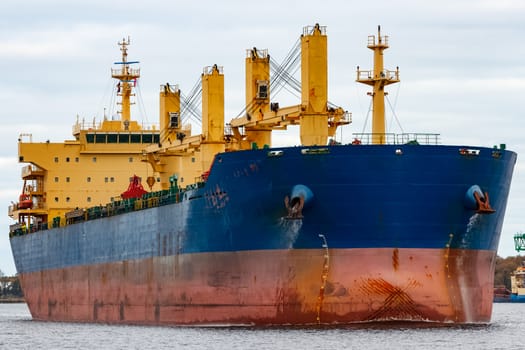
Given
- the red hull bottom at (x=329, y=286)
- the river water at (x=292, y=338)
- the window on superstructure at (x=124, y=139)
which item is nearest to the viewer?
the river water at (x=292, y=338)

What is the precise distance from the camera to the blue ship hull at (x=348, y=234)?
37719mm

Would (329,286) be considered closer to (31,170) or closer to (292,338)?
(292,338)

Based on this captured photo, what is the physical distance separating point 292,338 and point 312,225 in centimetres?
408

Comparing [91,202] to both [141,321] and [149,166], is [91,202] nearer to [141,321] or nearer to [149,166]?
[149,166]

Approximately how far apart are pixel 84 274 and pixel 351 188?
1749 centimetres

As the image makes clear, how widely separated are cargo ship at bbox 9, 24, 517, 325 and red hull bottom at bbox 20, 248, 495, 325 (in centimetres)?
4

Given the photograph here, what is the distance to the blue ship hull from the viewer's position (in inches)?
1485

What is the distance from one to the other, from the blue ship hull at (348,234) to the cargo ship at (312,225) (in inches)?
1.5

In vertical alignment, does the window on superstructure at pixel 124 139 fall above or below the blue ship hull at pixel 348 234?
above

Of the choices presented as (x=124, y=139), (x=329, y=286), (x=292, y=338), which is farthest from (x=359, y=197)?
(x=124, y=139)

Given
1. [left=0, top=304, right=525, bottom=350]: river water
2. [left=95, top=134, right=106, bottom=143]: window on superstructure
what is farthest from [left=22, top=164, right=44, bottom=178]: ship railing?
[left=0, top=304, right=525, bottom=350]: river water

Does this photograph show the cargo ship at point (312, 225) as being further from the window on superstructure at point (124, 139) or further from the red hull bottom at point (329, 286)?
the window on superstructure at point (124, 139)

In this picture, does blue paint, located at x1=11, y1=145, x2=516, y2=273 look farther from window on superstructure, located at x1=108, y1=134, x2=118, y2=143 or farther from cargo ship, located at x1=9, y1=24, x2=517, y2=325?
window on superstructure, located at x1=108, y1=134, x2=118, y2=143

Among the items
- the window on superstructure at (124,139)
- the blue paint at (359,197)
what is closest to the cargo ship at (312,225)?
the blue paint at (359,197)
